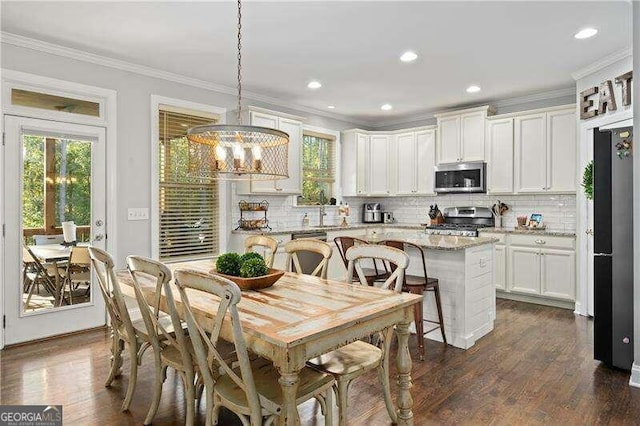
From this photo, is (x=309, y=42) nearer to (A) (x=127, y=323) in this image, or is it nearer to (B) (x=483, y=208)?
(A) (x=127, y=323)

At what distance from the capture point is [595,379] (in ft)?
9.45

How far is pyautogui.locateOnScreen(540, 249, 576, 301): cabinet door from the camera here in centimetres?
473

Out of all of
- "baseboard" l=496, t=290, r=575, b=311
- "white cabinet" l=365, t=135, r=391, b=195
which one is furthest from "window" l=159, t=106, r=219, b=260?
"baseboard" l=496, t=290, r=575, b=311

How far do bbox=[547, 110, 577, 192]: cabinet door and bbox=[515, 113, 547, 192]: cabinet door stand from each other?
60 millimetres

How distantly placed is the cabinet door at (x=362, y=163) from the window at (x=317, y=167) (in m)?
0.41

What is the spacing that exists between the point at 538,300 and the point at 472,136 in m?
2.42

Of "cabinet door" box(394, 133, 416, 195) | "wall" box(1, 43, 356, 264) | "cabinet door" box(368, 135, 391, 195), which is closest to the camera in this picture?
"wall" box(1, 43, 356, 264)

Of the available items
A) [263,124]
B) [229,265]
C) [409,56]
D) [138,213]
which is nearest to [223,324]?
[229,265]

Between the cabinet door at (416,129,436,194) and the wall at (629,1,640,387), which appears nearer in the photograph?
the wall at (629,1,640,387)

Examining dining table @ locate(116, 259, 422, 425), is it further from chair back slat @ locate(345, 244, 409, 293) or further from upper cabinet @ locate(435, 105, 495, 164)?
upper cabinet @ locate(435, 105, 495, 164)

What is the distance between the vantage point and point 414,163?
6.57m

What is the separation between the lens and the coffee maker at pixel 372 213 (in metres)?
7.07

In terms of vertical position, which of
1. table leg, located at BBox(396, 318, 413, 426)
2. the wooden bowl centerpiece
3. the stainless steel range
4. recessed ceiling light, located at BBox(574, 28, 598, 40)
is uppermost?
recessed ceiling light, located at BBox(574, 28, 598, 40)

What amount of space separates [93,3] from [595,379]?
463 cm
